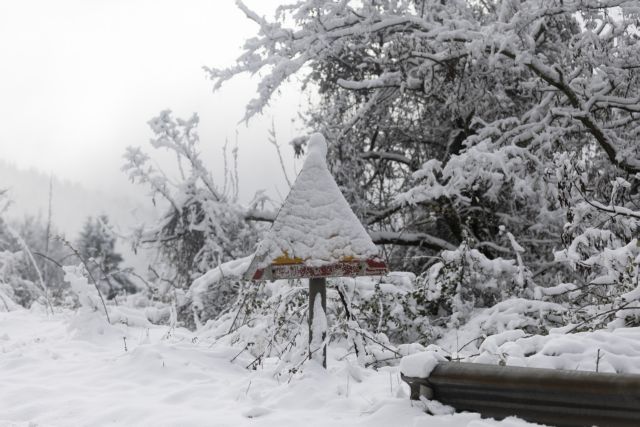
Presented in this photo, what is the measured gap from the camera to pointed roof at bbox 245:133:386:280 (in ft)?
15.6

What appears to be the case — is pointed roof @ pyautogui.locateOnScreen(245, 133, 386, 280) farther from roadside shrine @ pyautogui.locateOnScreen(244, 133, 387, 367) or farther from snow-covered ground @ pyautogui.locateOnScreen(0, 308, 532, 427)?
snow-covered ground @ pyautogui.locateOnScreen(0, 308, 532, 427)

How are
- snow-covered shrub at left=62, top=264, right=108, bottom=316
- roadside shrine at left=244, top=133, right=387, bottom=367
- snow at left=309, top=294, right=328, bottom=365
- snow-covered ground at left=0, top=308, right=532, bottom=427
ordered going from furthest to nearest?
snow-covered shrub at left=62, top=264, right=108, bottom=316, snow at left=309, top=294, right=328, bottom=365, roadside shrine at left=244, top=133, right=387, bottom=367, snow-covered ground at left=0, top=308, right=532, bottom=427

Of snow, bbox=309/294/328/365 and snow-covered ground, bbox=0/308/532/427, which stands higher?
snow, bbox=309/294/328/365

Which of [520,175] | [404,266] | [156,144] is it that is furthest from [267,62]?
[404,266]

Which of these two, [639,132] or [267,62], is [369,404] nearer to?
[267,62]

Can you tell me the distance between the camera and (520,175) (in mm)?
9164

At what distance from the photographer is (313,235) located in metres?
4.88

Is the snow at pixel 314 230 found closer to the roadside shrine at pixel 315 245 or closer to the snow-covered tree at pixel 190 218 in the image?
the roadside shrine at pixel 315 245

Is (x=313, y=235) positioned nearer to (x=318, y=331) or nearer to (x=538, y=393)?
(x=318, y=331)

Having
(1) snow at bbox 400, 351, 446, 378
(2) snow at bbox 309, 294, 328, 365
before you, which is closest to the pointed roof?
(2) snow at bbox 309, 294, 328, 365

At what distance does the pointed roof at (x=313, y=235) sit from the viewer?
476cm

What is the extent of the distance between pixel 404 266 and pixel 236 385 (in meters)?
7.57

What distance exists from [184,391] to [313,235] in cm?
169

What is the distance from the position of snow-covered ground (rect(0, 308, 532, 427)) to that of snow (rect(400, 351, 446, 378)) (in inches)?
9.0
